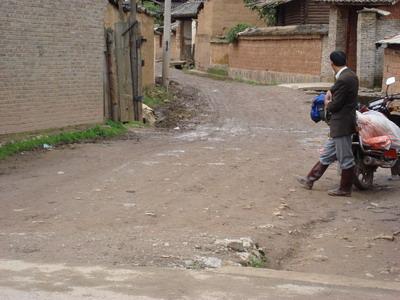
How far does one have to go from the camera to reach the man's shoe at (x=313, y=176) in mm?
9078

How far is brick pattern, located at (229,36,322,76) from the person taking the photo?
28.2 m

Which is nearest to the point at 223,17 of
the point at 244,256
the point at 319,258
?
the point at 319,258

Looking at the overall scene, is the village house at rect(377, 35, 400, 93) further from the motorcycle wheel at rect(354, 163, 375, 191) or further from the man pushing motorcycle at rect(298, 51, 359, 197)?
the man pushing motorcycle at rect(298, 51, 359, 197)

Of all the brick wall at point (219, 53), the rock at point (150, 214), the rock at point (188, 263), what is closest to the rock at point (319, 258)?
the rock at point (188, 263)

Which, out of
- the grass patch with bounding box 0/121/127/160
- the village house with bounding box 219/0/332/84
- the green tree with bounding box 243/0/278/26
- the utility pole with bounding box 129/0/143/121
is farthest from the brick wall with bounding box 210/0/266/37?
the grass patch with bounding box 0/121/127/160

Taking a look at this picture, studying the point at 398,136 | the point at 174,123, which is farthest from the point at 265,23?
the point at 398,136

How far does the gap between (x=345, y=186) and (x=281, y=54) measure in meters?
22.8

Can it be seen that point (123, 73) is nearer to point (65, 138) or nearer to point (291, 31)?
point (65, 138)

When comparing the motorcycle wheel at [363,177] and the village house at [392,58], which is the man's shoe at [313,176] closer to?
the motorcycle wheel at [363,177]

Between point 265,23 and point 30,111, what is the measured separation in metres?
29.3

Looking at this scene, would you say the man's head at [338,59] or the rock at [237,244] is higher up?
the man's head at [338,59]

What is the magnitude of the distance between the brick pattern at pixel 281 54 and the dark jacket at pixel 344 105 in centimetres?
1955

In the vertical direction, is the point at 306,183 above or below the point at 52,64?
below

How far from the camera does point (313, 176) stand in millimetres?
9164
